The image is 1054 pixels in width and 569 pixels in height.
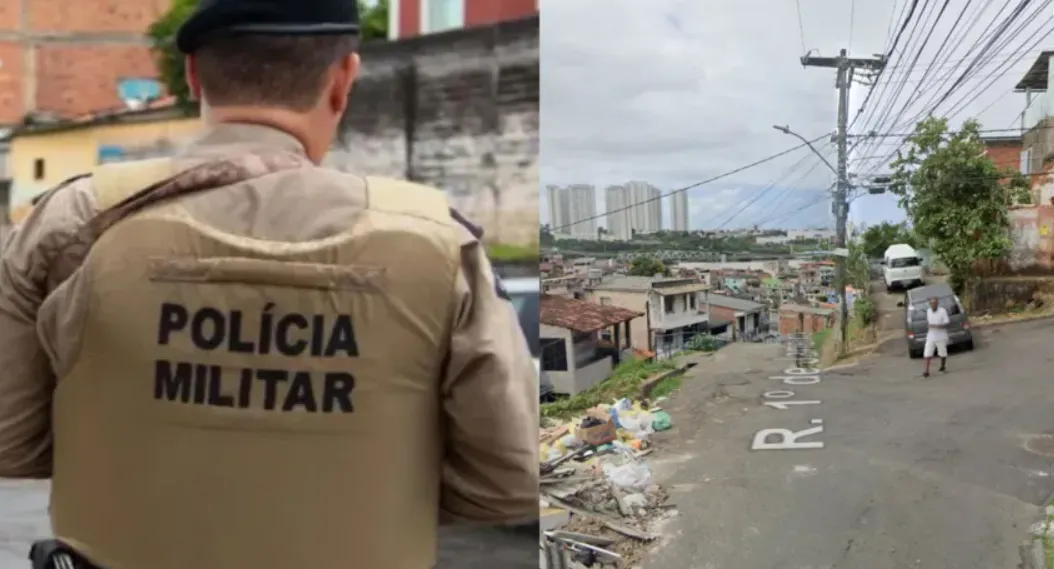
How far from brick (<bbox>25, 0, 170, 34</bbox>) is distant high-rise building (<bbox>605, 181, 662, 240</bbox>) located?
3.13ft

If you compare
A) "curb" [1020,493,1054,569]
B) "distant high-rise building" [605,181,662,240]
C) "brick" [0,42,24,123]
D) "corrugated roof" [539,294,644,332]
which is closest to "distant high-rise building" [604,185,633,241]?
"distant high-rise building" [605,181,662,240]

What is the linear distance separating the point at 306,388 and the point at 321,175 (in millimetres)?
350

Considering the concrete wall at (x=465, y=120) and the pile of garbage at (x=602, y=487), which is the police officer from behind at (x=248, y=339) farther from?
the pile of garbage at (x=602, y=487)

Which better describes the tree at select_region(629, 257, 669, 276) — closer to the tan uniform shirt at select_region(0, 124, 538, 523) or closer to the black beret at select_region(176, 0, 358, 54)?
the tan uniform shirt at select_region(0, 124, 538, 523)

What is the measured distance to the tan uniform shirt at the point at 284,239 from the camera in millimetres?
1439

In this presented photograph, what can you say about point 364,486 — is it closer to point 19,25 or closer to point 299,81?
point 299,81

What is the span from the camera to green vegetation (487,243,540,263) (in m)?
1.66

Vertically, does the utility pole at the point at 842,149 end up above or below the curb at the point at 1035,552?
above

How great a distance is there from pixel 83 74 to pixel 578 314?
1047 mm

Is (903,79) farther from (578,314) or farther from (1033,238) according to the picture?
(578,314)

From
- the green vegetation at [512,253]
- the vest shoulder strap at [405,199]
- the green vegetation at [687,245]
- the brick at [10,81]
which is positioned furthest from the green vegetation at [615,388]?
the brick at [10,81]

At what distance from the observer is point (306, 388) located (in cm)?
142

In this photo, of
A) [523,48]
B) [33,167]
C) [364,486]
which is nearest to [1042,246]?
[523,48]

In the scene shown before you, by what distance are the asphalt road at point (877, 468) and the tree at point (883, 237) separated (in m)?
0.21
